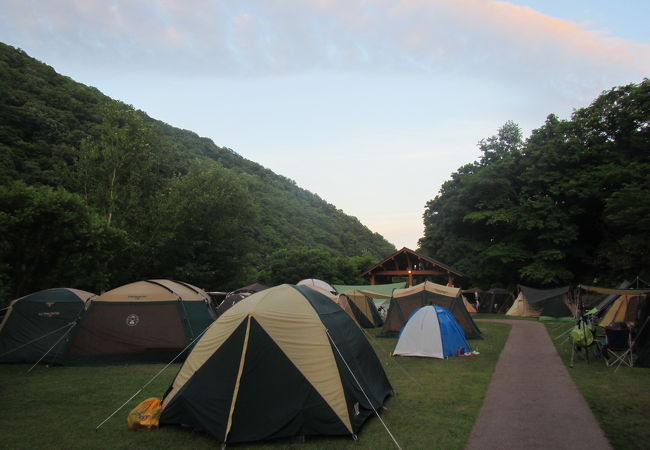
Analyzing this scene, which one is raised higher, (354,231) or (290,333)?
(354,231)

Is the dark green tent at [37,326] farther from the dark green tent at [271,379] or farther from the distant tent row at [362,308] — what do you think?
the distant tent row at [362,308]

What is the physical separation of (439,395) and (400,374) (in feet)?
6.36

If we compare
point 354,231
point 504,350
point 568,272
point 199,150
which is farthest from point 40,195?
point 354,231

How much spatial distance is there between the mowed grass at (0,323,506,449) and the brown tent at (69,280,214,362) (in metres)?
0.46

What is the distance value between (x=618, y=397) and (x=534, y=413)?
6.58 feet

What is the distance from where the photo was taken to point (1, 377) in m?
9.22

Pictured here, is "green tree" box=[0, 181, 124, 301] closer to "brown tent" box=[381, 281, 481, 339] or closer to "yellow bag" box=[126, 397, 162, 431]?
"yellow bag" box=[126, 397, 162, 431]

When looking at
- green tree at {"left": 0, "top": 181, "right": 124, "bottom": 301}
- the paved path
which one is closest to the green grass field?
the paved path

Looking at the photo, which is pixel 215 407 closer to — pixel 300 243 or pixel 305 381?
pixel 305 381

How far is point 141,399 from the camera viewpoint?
24.6ft

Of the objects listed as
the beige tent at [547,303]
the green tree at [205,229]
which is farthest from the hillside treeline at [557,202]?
the green tree at [205,229]

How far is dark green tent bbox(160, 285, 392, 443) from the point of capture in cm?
543

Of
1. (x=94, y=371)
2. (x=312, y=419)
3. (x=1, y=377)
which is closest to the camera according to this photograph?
(x=312, y=419)

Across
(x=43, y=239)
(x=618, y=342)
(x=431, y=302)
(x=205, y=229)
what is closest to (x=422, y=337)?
(x=431, y=302)
